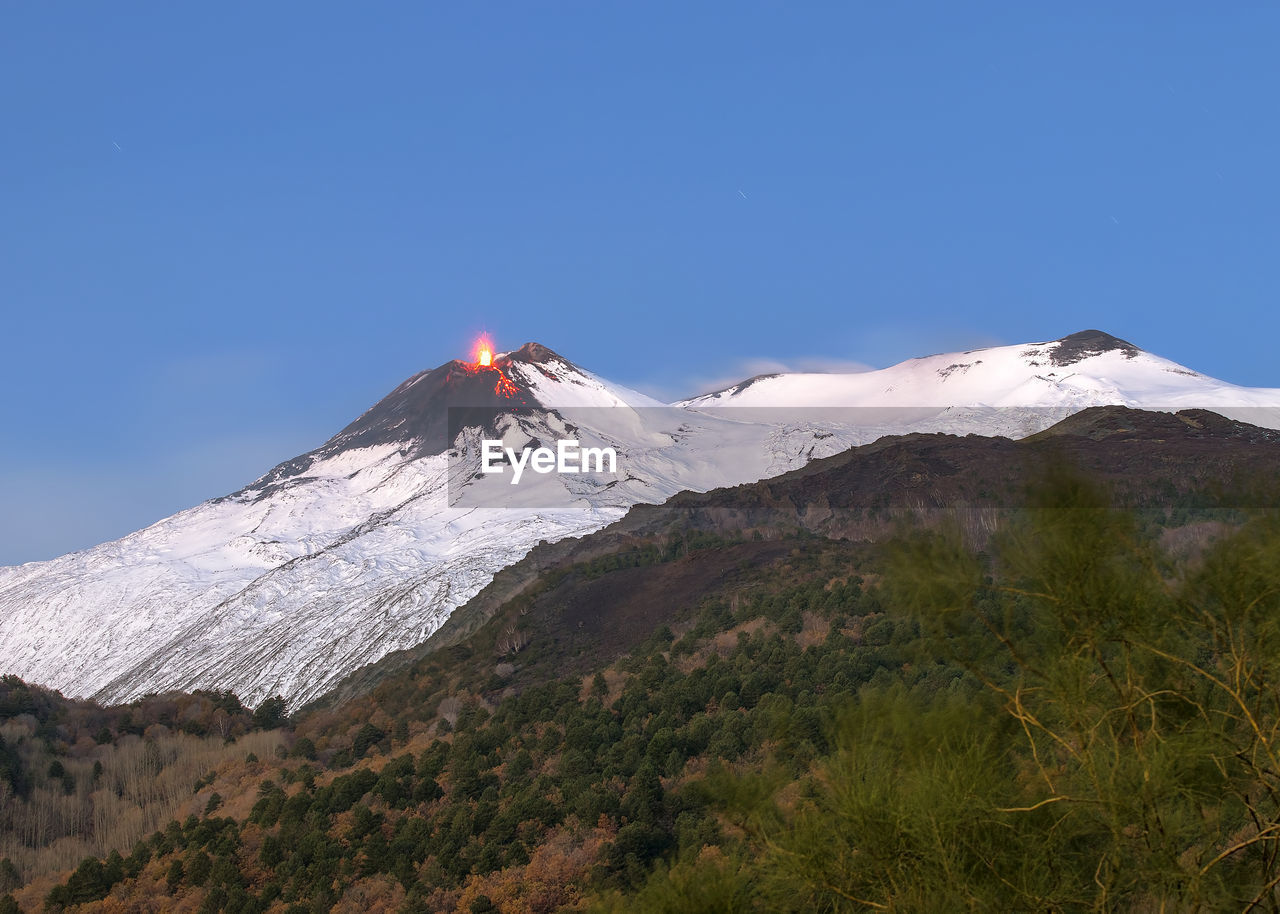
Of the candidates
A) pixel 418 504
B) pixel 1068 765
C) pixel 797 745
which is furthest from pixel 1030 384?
pixel 1068 765

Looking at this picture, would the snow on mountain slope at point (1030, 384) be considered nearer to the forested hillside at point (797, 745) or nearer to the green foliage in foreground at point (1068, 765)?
the forested hillside at point (797, 745)

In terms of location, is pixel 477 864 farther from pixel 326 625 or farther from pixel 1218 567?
pixel 326 625

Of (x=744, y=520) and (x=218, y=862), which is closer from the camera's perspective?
(x=218, y=862)

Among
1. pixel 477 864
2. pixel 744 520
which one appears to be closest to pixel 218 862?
pixel 477 864

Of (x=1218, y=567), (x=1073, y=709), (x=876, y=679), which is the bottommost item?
(x=876, y=679)

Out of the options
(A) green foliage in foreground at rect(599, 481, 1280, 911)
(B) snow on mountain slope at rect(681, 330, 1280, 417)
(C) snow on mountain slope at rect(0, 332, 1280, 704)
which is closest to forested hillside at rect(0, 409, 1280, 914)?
(A) green foliage in foreground at rect(599, 481, 1280, 911)

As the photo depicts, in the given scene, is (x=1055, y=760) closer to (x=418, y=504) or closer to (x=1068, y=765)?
(x=1068, y=765)

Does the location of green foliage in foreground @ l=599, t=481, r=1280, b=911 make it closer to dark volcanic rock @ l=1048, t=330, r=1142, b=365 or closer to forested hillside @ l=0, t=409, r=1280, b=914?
forested hillside @ l=0, t=409, r=1280, b=914
